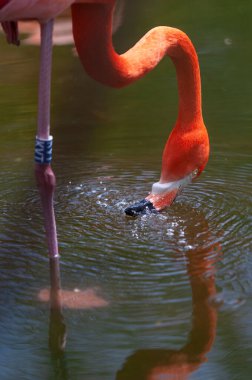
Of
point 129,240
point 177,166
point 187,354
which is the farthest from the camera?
point 177,166

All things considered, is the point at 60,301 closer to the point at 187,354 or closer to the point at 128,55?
the point at 187,354

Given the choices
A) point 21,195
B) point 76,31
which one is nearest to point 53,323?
point 76,31

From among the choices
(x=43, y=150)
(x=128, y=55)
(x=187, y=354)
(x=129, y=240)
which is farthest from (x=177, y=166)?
(x=187, y=354)

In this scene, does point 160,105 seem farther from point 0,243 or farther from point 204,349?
point 204,349

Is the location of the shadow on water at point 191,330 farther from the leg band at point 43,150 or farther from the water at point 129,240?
the leg band at point 43,150

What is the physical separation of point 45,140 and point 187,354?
1.02 metres

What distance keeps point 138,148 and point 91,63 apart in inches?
63.4

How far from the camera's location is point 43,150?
3.47m

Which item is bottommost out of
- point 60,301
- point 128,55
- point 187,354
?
point 60,301

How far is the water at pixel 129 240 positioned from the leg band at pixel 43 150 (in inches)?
8.7

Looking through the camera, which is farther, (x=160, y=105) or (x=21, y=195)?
(x=160, y=105)

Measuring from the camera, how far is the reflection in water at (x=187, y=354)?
2748mm

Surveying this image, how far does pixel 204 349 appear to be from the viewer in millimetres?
2885

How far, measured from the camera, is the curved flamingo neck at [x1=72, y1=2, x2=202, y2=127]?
3.41 m
